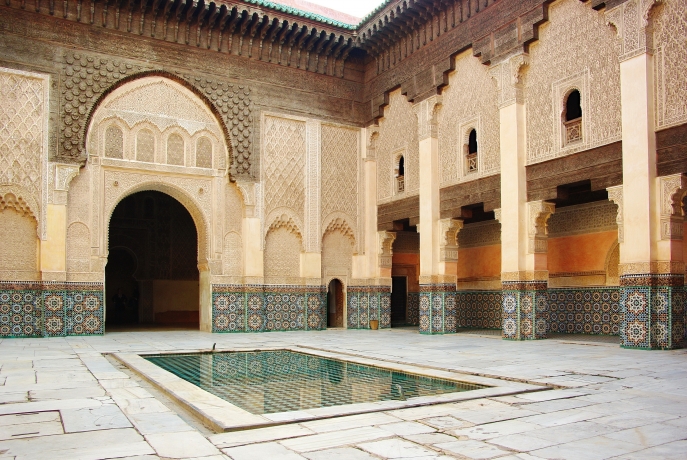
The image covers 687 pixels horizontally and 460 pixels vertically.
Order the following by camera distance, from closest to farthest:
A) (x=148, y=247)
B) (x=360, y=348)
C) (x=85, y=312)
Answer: (x=360, y=348)
(x=85, y=312)
(x=148, y=247)

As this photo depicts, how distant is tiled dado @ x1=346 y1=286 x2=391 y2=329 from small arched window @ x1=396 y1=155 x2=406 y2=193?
6.05 feet

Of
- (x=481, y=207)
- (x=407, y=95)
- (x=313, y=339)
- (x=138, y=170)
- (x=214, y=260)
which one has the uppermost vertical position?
(x=407, y=95)

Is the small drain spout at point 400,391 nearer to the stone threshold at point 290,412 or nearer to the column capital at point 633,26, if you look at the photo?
the stone threshold at point 290,412

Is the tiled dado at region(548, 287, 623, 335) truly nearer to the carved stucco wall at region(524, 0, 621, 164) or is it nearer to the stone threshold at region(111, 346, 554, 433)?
the carved stucco wall at region(524, 0, 621, 164)

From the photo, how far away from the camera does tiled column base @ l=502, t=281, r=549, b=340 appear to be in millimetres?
8023

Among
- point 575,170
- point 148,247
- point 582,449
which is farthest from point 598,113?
point 148,247

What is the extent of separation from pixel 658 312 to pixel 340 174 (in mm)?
6194

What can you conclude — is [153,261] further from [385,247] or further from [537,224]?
[537,224]

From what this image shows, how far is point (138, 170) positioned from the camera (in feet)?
31.7

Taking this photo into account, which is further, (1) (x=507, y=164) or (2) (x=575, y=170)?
(1) (x=507, y=164)

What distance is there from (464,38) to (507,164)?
2.20 metres

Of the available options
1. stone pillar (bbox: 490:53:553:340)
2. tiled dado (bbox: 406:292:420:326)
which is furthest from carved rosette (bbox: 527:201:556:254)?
tiled dado (bbox: 406:292:420:326)

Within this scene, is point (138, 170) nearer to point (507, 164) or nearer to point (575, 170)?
point (507, 164)

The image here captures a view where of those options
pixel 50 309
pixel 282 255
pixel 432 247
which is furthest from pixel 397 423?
pixel 282 255
